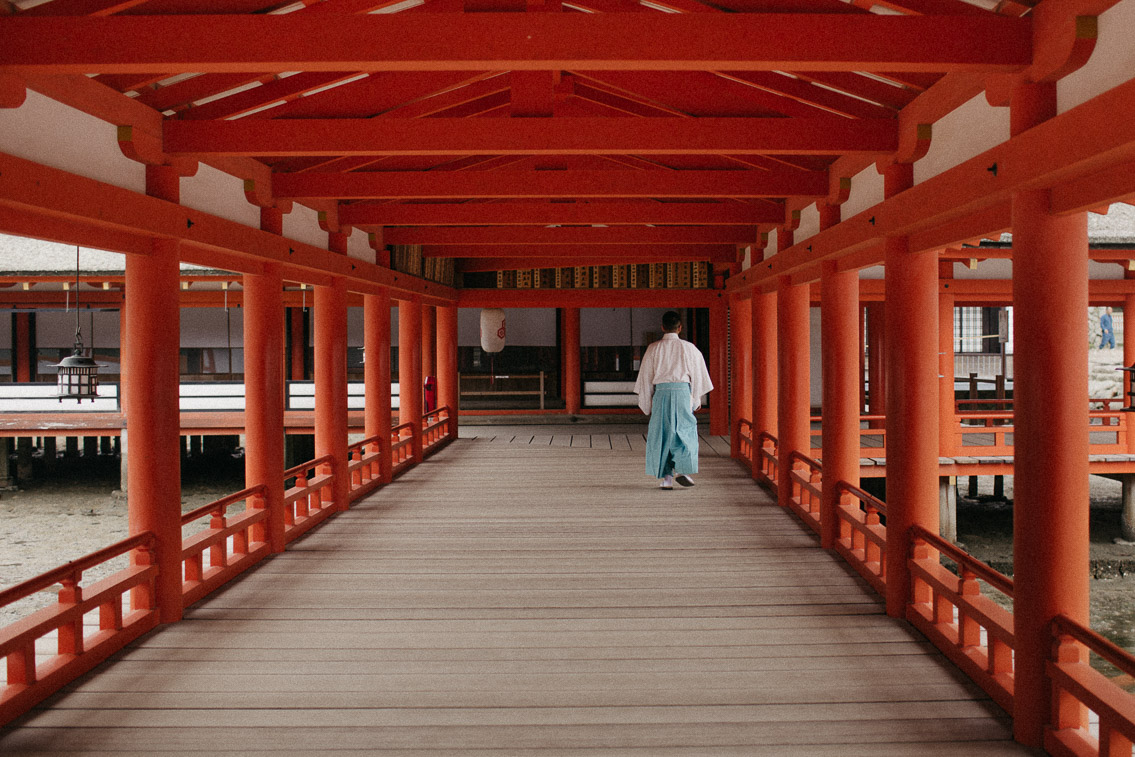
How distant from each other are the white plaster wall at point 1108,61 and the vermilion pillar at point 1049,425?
0.14 m

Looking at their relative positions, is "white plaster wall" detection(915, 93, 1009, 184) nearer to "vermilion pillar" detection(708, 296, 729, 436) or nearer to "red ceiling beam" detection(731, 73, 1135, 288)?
"red ceiling beam" detection(731, 73, 1135, 288)

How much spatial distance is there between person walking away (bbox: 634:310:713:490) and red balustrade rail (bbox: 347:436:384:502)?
102 inches

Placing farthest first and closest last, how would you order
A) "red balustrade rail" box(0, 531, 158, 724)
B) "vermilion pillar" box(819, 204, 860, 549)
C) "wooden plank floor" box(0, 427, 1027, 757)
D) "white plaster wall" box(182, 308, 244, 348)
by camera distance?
"white plaster wall" box(182, 308, 244, 348)
"vermilion pillar" box(819, 204, 860, 549)
"red balustrade rail" box(0, 531, 158, 724)
"wooden plank floor" box(0, 427, 1027, 757)

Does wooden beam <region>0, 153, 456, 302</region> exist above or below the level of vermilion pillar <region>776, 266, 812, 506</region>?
above

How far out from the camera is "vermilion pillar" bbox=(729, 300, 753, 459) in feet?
30.4

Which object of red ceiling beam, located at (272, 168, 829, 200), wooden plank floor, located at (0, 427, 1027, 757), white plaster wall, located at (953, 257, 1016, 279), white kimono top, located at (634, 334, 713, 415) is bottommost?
wooden plank floor, located at (0, 427, 1027, 757)

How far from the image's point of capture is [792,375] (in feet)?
21.2

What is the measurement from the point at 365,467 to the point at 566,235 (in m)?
3.05

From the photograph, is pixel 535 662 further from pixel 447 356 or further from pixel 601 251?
pixel 447 356

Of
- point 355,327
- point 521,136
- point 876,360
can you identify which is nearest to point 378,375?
point 521,136

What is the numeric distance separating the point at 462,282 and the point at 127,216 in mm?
8283

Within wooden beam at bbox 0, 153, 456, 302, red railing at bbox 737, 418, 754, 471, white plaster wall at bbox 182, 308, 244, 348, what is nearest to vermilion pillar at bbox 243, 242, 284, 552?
wooden beam at bbox 0, 153, 456, 302

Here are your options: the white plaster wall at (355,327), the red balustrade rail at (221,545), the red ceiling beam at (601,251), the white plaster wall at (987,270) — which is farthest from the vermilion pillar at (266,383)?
the white plaster wall at (355,327)

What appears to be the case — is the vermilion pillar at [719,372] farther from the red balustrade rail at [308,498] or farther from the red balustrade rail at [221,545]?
the red balustrade rail at [221,545]
